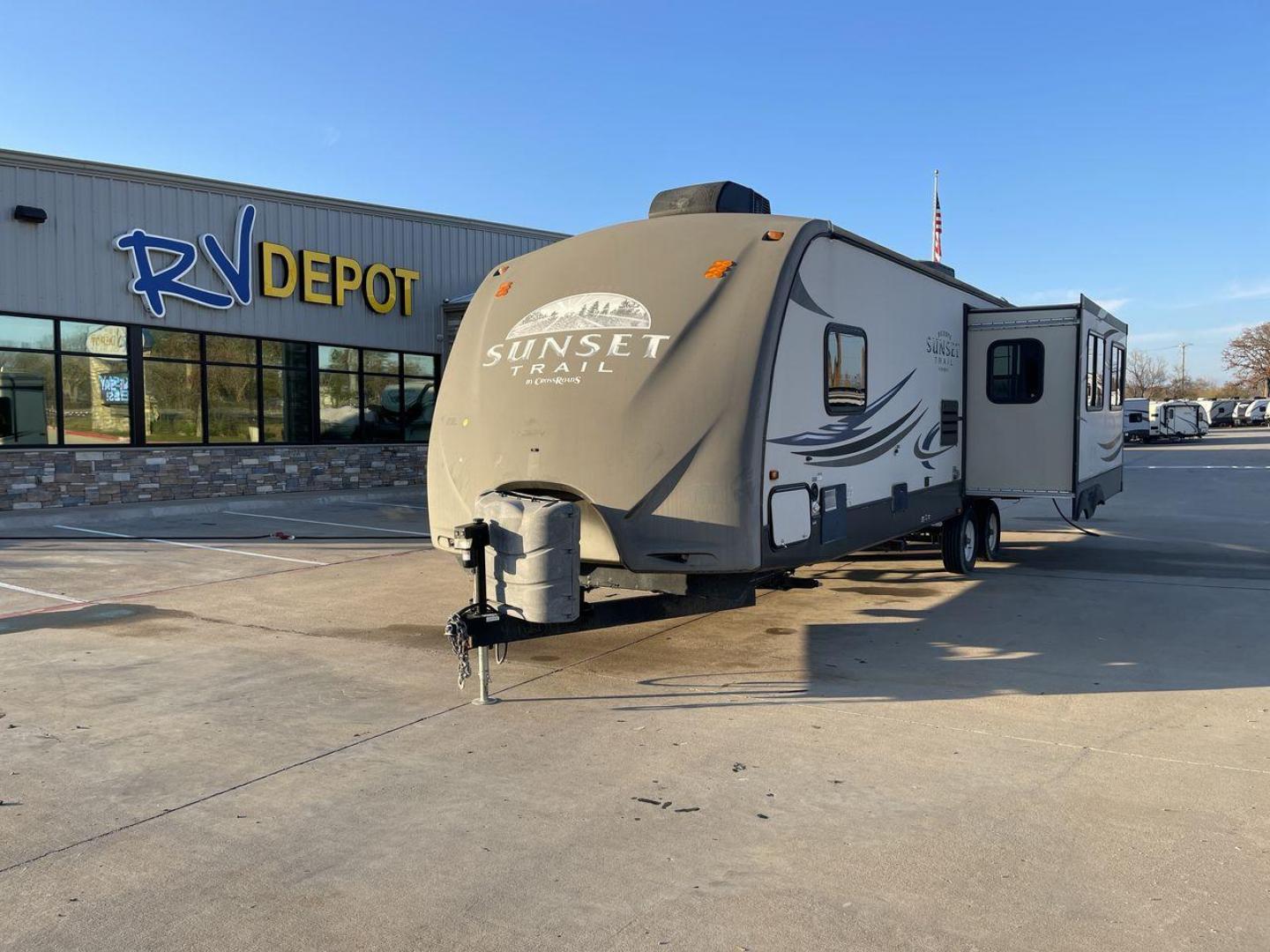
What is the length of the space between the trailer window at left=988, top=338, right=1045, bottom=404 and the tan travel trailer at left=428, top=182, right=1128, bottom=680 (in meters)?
2.56

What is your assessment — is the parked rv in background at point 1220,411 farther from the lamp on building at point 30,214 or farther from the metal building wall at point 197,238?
the lamp on building at point 30,214

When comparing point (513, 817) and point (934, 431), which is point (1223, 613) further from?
point (513, 817)

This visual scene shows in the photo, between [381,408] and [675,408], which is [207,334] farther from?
[675,408]

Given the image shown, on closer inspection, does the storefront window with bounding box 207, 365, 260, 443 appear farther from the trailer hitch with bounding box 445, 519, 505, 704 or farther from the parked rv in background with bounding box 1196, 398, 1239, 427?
the parked rv in background with bounding box 1196, 398, 1239, 427

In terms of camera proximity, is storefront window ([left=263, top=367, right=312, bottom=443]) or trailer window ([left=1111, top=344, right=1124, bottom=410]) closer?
trailer window ([left=1111, top=344, right=1124, bottom=410])

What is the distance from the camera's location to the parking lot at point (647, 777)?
3496 mm

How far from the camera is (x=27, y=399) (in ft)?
53.9

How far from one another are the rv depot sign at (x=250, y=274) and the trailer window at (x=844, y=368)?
48.0 feet

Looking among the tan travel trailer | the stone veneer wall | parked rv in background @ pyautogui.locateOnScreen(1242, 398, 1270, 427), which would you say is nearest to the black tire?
the tan travel trailer

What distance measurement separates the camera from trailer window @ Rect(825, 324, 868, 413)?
7047mm

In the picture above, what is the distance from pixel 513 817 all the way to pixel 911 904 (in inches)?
68.4

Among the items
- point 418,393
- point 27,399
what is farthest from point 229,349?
point 418,393

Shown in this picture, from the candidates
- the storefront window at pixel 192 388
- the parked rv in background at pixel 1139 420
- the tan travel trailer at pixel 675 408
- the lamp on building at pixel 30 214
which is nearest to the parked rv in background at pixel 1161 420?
the parked rv in background at pixel 1139 420

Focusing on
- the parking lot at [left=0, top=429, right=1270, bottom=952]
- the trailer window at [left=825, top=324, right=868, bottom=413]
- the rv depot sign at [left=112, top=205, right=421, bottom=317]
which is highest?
the rv depot sign at [left=112, top=205, right=421, bottom=317]
